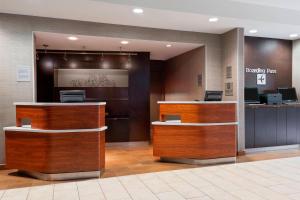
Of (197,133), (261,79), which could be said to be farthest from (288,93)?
(197,133)

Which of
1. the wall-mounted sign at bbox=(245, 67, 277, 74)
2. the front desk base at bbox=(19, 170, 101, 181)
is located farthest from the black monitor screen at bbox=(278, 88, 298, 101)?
the front desk base at bbox=(19, 170, 101, 181)

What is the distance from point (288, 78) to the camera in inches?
318

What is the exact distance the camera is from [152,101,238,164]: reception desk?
5367 millimetres

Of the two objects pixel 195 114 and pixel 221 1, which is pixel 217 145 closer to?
pixel 195 114

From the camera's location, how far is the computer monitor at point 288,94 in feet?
24.7

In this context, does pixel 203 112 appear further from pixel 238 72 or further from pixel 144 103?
pixel 144 103

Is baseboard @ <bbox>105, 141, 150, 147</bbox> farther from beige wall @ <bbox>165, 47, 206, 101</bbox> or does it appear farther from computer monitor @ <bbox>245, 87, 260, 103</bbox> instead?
computer monitor @ <bbox>245, 87, 260, 103</bbox>

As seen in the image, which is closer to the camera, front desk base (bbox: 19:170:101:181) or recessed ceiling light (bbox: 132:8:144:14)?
front desk base (bbox: 19:170:101:181)

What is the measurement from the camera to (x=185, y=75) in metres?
8.62

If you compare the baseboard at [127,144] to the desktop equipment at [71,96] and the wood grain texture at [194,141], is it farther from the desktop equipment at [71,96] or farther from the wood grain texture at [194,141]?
the desktop equipment at [71,96]

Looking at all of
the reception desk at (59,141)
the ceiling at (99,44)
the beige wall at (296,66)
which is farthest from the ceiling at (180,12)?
the reception desk at (59,141)

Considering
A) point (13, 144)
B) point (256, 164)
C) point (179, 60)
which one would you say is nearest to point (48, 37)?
point (13, 144)

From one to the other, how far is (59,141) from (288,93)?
6572 millimetres

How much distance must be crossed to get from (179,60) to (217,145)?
4.34m
